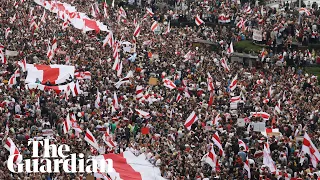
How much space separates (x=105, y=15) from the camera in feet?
217

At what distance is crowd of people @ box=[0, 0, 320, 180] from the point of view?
36.9 meters

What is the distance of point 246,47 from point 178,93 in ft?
41.5

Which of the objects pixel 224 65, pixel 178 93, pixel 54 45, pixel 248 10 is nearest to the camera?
pixel 178 93

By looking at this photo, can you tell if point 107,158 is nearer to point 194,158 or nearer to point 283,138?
point 194,158

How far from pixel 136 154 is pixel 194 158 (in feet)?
6.85

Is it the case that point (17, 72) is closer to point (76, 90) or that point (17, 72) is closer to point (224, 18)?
point (76, 90)

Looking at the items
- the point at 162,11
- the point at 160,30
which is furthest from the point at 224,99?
the point at 162,11

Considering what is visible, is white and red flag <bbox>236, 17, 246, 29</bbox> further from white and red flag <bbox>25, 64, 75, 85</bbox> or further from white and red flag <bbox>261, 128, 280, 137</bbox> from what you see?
white and red flag <bbox>261, 128, 280, 137</bbox>

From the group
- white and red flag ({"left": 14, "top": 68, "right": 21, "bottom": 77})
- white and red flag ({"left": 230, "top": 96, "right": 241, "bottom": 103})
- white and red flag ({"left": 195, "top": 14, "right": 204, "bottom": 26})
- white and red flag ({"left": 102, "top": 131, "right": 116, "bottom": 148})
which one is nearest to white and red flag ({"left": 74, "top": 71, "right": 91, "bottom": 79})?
white and red flag ({"left": 14, "top": 68, "right": 21, "bottom": 77})

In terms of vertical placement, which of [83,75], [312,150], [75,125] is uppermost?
[312,150]

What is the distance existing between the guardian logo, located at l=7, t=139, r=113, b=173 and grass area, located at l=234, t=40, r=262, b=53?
77.3 feet

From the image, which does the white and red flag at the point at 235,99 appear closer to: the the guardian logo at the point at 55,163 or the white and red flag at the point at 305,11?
the the guardian logo at the point at 55,163

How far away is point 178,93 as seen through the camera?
1853 inches

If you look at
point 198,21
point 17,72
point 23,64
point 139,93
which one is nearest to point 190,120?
point 139,93
